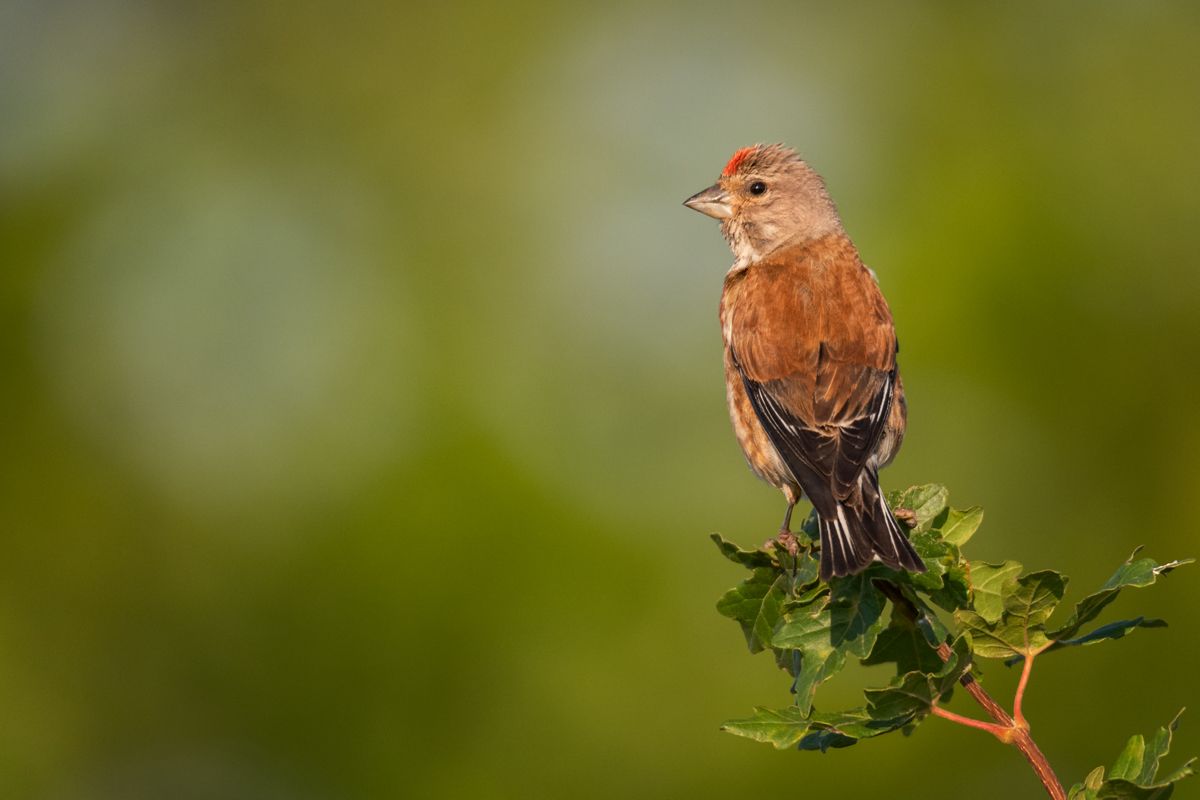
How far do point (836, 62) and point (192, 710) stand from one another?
310 inches

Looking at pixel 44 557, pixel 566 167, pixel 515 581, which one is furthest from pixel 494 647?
pixel 566 167

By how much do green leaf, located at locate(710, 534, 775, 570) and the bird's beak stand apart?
3059mm

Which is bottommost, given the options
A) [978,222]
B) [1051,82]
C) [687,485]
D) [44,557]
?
[44,557]

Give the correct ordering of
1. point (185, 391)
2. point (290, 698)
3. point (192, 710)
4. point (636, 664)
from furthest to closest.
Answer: point (185, 391)
point (192, 710)
point (290, 698)
point (636, 664)

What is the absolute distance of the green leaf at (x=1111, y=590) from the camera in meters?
2.78

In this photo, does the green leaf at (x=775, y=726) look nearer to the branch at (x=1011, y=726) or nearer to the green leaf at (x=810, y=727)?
the green leaf at (x=810, y=727)

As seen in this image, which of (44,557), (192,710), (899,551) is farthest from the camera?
(44,557)

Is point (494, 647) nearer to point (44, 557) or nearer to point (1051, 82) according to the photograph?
point (44, 557)

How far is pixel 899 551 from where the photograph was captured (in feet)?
10.2

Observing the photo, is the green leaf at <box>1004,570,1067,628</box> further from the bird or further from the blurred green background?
the blurred green background

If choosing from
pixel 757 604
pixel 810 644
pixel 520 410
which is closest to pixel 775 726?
pixel 810 644

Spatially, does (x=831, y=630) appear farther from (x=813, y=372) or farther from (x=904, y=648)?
(x=813, y=372)

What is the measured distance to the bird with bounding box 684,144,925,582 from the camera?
4.20 metres

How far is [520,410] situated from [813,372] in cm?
561
